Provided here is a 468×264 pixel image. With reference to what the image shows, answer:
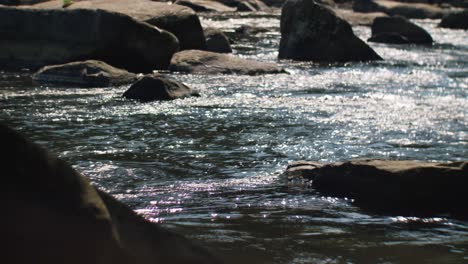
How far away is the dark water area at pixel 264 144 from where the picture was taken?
6016mm

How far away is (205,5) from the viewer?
129 feet

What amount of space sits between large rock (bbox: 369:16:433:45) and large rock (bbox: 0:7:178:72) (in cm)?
982

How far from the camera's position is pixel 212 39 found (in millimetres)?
19703

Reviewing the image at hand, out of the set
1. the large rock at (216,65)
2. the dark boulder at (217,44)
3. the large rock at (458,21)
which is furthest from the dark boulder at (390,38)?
the large rock at (216,65)

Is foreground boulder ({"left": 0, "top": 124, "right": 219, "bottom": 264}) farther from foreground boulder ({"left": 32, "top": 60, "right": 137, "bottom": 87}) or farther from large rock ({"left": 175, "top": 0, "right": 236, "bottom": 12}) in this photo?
large rock ({"left": 175, "top": 0, "right": 236, "bottom": 12})

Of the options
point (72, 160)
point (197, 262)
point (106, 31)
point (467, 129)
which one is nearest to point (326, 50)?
point (106, 31)

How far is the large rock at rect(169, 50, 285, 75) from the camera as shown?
15.8 m

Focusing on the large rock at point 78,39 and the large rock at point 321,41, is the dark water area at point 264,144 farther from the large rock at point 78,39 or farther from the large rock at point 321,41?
the large rock at point 321,41

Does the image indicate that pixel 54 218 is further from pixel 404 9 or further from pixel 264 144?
pixel 404 9

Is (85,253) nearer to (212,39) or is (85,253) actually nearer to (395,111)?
(395,111)

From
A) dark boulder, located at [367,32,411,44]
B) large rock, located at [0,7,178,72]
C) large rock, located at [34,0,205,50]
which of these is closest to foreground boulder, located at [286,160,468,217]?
large rock, located at [0,7,178,72]

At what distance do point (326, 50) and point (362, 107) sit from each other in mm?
6890

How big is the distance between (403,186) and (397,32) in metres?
19.0

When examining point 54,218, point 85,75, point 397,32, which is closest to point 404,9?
point 397,32
